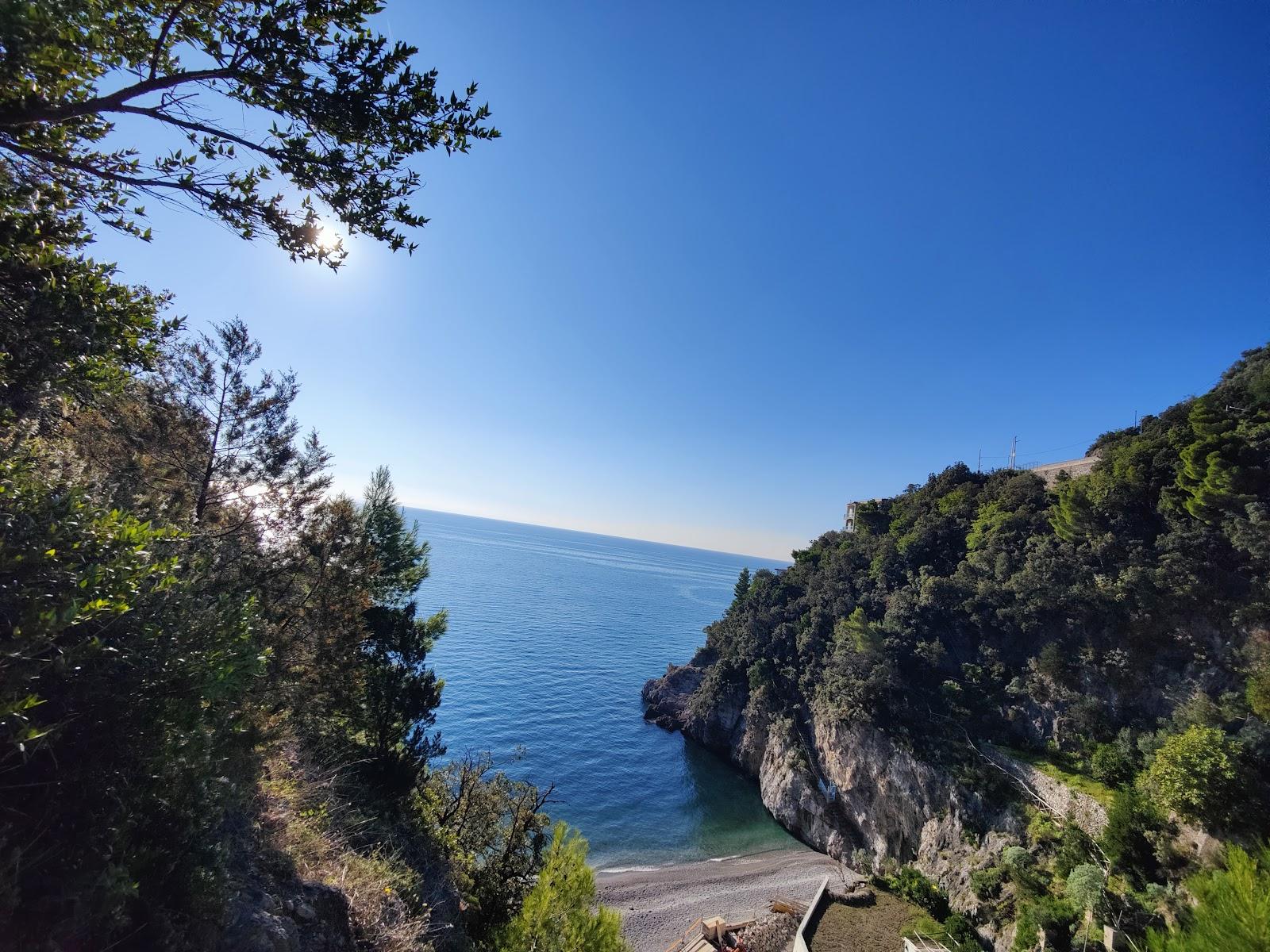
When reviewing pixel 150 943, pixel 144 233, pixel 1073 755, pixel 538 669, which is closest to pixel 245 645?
pixel 150 943

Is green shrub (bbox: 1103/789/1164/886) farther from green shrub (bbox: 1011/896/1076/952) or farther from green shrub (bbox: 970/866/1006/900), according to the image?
green shrub (bbox: 970/866/1006/900)

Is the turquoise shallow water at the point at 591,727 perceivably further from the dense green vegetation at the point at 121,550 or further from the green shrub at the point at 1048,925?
the dense green vegetation at the point at 121,550

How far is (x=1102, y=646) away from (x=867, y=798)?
49.4ft

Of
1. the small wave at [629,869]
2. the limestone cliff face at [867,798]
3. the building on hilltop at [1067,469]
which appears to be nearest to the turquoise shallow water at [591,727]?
the small wave at [629,869]

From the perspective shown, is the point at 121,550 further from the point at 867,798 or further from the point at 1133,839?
the point at 867,798

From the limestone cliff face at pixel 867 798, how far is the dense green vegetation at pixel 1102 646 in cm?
122

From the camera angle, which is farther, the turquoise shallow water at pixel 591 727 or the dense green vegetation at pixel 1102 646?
the turquoise shallow water at pixel 591 727

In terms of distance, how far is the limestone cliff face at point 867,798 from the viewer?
21656mm

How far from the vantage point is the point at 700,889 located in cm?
2372

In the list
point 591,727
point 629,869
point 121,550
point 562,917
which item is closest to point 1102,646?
point 629,869

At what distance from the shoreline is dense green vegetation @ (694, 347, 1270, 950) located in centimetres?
865

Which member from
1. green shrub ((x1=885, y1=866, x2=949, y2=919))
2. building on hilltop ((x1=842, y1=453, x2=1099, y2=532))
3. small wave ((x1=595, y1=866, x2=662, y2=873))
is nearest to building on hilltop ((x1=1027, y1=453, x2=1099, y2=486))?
building on hilltop ((x1=842, y1=453, x2=1099, y2=532))

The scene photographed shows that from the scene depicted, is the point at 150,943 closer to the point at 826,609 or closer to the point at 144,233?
the point at 144,233

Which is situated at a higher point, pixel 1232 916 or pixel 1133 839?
pixel 1232 916
